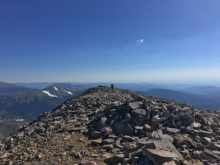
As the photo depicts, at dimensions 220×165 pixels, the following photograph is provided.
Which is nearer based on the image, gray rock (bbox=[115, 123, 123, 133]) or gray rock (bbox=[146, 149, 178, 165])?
gray rock (bbox=[146, 149, 178, 165])

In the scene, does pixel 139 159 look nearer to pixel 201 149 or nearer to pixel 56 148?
pixel 201 149

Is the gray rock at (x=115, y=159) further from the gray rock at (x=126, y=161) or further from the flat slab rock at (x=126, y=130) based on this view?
the flat slab rock at (x=126, y=130)

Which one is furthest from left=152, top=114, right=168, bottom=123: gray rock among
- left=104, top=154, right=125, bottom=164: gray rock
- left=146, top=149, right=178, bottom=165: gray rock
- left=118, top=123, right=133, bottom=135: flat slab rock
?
left=146, top=149, right=178, bottom=165: gray rock

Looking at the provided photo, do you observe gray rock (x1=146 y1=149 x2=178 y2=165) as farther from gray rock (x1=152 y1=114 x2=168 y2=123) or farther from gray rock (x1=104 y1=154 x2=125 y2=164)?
gray rock (x1=152 y1=114 x2=168 y2=123)

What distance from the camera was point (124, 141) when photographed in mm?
10289

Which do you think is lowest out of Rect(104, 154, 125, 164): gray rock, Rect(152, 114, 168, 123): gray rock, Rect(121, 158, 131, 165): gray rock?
Rect(104, 154, 125, 164): gray rock

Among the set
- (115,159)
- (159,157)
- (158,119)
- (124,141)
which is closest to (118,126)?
(124,141)

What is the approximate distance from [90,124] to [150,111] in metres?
7.60

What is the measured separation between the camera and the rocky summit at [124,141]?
7.57 m

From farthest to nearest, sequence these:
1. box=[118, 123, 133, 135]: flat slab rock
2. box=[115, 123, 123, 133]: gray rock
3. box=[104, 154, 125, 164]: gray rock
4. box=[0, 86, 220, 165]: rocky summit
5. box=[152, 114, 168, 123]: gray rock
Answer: box=[152, 114, 168, 123]: gray rock
box=[115, 123, 123, 133]: gray rock
box=[118, 123, 133, 135]: flat slab rock
box=[104, 154, 125, 164]: gray rock
box=[0, 86, 220, 165]: rocky summit

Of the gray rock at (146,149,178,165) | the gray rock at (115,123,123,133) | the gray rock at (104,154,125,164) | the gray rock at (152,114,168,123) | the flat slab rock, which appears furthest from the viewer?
the gray rock at (152,114,168,123)

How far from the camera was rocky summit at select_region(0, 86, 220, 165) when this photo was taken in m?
7.57

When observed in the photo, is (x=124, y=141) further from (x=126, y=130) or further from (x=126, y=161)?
(x=126, y=161)

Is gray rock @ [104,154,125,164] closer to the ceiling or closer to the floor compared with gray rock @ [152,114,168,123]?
closer to the floor
